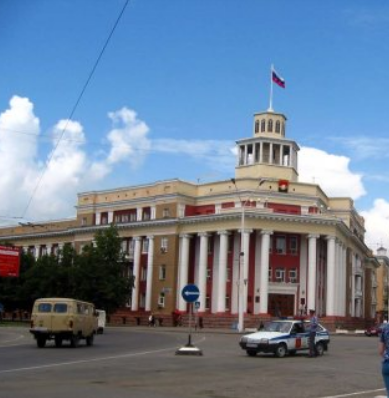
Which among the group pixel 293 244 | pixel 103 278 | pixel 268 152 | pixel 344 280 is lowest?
pixel 103 278

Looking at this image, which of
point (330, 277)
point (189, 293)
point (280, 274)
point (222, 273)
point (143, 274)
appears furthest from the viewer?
point (143, 274)

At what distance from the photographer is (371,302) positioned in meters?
115

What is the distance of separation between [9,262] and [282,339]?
1500 inches

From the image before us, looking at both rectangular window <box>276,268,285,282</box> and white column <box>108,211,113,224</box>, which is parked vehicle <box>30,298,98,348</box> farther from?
white column <box>108,211,113,224</box>

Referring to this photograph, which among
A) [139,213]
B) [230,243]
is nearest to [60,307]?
[230,243]

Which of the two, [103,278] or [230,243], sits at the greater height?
[230,243]

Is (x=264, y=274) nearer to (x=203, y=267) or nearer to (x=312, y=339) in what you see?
(x=203, y=267)

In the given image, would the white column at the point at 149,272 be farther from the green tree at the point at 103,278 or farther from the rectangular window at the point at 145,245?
the green tree at the point at 103,278

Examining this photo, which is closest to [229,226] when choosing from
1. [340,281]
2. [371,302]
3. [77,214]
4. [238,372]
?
[340,281]

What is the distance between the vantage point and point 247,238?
251 ft

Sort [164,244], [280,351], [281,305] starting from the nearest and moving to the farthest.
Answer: [280,351], [281,305], [164,244]

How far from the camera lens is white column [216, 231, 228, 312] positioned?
7762 centimetres

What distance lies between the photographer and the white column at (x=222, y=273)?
77625 mm

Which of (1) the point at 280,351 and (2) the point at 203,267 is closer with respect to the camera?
(1) the point at 280,351
